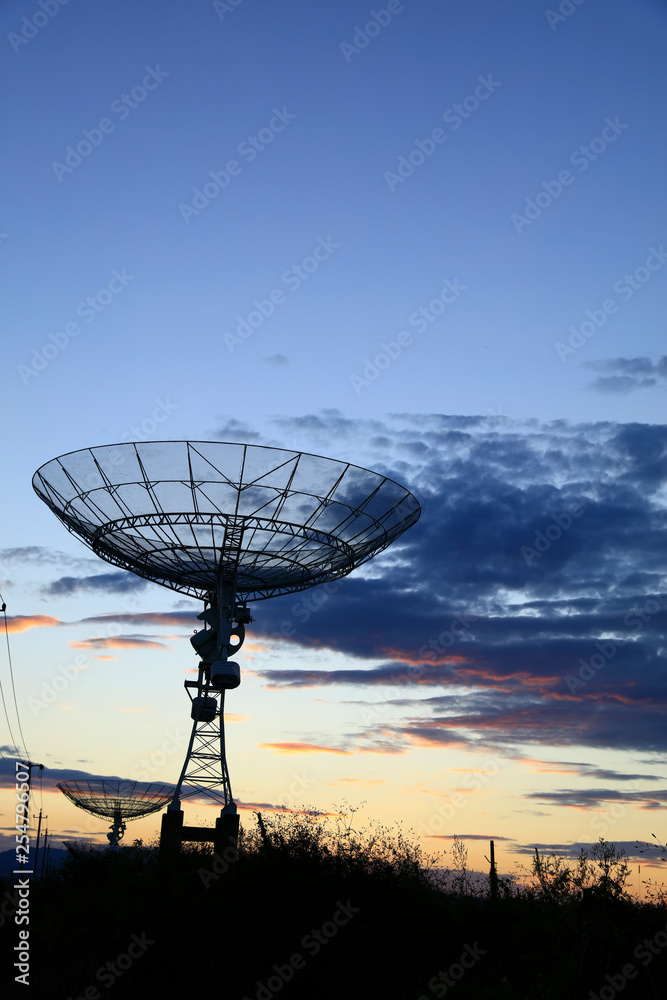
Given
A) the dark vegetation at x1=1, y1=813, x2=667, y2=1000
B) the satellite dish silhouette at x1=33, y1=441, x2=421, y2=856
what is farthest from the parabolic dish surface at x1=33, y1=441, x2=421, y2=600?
the dark vegetation at x1=1, y1=813, x2=667, y2=1000

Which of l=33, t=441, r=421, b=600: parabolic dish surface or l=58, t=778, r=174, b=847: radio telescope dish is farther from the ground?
l=33, t=441, r=421, b=600: parabolic dish surface

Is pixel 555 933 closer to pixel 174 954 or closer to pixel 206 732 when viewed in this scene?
pixel 174 954

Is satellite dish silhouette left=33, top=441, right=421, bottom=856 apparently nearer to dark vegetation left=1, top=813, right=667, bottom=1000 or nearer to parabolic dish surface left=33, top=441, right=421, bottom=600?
parabolic dish surface left=33, top=441, right=421, bottom=600

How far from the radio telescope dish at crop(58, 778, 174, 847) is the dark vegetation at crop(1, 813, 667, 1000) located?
936 inches

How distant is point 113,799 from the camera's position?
48000mm

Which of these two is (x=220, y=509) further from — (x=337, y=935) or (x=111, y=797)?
(x=111, y=797)

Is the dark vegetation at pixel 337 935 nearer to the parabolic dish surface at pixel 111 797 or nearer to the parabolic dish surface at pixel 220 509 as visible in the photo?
the parabolic dish surface at pixel 220 509

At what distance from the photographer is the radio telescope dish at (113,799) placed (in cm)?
4800

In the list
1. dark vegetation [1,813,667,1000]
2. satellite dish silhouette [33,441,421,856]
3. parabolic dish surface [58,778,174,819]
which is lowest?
dark vegetation [1,813,667,1000]

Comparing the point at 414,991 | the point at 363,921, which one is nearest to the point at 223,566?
the point at 363,921

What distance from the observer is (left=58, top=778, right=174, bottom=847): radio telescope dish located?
4800cm

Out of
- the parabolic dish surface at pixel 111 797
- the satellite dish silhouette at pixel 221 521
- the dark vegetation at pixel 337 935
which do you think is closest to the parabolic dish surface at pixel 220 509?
the satellite dish silhouette at pixel 221 521

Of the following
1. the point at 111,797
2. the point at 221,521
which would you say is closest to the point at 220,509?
the point at 221,521

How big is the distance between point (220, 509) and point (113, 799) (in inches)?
974
